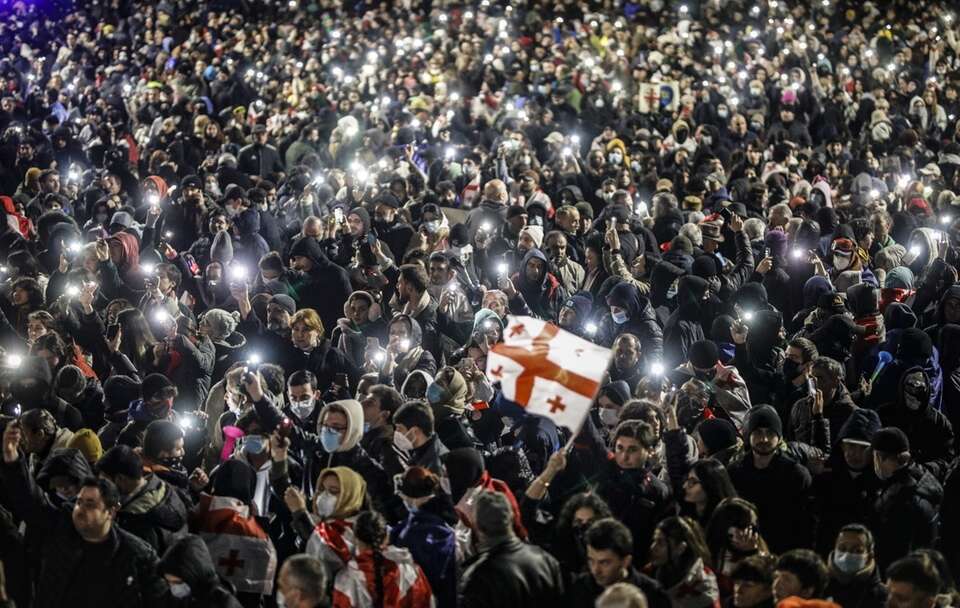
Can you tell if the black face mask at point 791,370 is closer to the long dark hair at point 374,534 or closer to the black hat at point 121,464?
the long dark hair at point 374,534

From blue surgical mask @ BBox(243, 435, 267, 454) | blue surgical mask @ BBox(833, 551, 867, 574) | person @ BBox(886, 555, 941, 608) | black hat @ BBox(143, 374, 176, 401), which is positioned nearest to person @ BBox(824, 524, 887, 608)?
blue surgical mask @ BBox(833, 551, 867, 574)

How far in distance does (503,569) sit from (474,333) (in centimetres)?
362

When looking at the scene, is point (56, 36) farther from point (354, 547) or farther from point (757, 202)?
point (354, 547)

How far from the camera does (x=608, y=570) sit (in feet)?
17.4

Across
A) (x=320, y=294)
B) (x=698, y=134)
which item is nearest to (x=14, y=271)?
(x=320, y=294)

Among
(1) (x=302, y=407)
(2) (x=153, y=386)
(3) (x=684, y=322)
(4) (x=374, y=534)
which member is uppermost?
(4) (x=374, y=534)

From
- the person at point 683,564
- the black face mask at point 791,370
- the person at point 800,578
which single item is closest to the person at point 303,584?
the person at point 683,564

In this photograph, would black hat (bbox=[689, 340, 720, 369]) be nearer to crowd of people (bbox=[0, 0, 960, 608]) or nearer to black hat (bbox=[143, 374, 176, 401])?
crowd of people (bbox=[0, 0, 960, 608])

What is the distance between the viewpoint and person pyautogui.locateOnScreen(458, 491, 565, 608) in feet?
17.4

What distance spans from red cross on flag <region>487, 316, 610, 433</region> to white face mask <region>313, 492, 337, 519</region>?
111 cm

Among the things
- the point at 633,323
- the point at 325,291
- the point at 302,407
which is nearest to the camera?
the point at 302,407

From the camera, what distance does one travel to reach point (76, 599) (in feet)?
18.7

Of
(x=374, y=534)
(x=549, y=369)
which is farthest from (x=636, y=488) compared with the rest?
(x=374, y=534)

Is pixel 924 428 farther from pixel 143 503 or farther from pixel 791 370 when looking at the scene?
pixel 143 503
